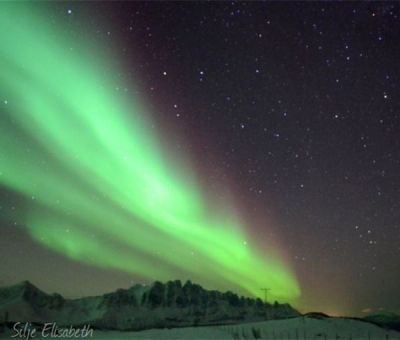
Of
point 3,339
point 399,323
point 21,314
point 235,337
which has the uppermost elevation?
point 21,314

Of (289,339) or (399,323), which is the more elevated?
(399,323)

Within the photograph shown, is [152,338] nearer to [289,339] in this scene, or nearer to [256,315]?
[289,339]

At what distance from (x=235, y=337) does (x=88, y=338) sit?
17.1 m

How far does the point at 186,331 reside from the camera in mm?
67188

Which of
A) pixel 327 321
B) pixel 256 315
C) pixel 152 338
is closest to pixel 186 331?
pixel 152 338

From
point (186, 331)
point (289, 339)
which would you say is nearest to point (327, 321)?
point (289, 339)

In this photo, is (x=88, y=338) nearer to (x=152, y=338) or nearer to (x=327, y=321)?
(x=152, y=338)

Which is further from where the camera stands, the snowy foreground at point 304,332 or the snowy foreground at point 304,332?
the snowy foreground at point 304,332

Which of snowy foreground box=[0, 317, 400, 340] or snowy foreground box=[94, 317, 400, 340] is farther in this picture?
snowy foreground box=[94, 317, 400, 340]

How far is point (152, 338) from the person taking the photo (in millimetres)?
60625

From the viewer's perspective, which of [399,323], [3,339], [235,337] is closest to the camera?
[3,339]

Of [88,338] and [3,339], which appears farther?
[88,338]

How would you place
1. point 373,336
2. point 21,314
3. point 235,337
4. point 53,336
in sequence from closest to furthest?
point 53,336
point 373,336
point 235,337
point 21,314

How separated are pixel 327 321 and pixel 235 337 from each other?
38.2 feet
